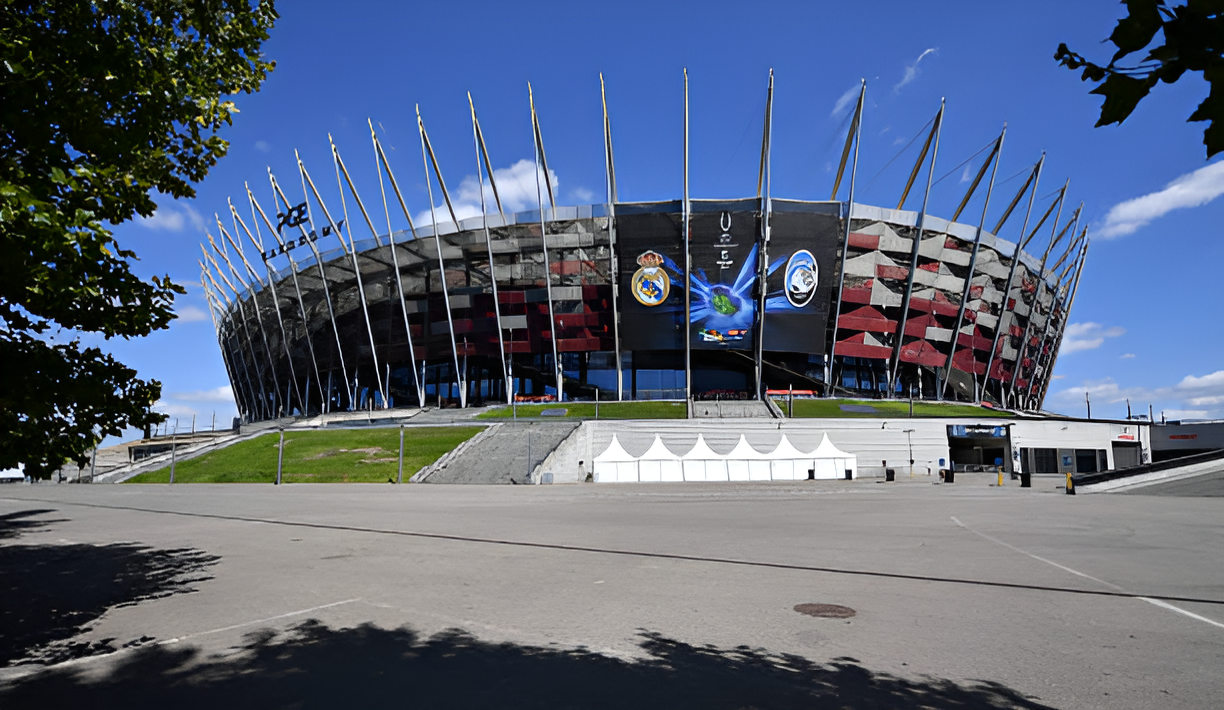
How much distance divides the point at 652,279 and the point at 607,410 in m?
13.1

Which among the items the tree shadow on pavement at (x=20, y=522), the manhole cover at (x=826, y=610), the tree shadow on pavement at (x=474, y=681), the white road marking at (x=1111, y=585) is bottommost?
the tree shadow on pavement at (x=20, y=522)

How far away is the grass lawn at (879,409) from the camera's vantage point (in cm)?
5669

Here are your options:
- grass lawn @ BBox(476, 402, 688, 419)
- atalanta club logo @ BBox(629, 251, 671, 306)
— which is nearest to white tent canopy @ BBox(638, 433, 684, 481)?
grass lawn @ BBox(476, 402, 688, 419)

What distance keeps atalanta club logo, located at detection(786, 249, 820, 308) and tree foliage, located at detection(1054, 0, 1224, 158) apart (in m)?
62.8

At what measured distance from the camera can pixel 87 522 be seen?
689 inches

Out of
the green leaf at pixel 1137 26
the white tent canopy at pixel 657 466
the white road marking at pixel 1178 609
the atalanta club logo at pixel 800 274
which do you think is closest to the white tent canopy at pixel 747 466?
the white tent canopy at pixel 657 466

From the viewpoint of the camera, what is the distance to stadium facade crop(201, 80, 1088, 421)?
62938 mm

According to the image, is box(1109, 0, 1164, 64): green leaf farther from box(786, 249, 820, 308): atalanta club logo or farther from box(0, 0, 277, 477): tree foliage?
box(786, 249, 820, 308): atalanta club logo

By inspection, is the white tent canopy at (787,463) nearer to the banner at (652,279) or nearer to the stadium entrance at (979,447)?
the stadium entrance at (979,447)

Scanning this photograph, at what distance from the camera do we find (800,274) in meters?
63.3

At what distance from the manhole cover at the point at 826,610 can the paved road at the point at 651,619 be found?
17 cm

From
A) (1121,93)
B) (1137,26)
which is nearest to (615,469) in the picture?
(1121,93)

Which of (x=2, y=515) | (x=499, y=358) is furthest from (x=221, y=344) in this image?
(x=2, y=515)

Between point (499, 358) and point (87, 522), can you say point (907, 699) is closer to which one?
point (87, 522)
